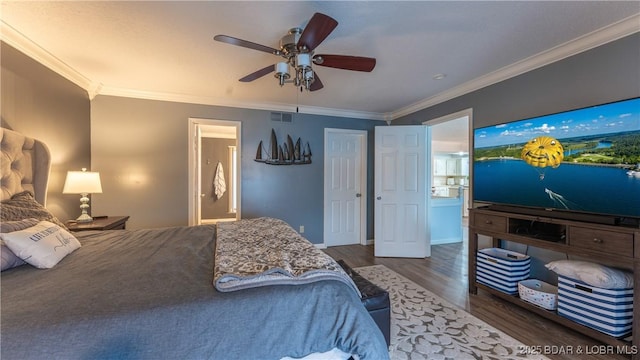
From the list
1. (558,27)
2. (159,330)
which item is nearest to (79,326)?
(159,330)

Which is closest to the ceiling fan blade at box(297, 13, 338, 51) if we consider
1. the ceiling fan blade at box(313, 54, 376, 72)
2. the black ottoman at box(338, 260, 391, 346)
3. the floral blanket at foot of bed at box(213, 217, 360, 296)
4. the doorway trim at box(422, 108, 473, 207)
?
the ceiling fan blade at box(313, 54, 376, 72)

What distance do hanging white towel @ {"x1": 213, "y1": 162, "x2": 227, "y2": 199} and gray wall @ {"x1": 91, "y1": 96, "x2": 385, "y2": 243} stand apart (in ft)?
9.27

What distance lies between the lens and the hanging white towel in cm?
651

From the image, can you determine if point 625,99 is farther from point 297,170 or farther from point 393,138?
point 297,170

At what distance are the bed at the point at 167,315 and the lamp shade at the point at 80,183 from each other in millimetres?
1441

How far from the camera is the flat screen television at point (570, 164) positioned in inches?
73.2

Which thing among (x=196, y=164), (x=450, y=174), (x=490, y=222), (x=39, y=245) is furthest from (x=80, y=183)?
(x=450, y=174)

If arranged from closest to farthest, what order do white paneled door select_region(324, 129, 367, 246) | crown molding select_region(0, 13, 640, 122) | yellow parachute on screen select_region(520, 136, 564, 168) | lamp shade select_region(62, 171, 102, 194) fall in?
crown molding select_region(0, 13, 640, 122)
yellow parachute on screen select_region(520, 136, 564, 168)
lamp shade select_region(62, 171, 102, 194)
white paneled door select_region(324, 129, 367, 246)

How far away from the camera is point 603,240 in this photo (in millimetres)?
1818

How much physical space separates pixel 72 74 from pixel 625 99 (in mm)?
5011

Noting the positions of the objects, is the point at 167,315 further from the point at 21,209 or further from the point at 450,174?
the point at 450,174

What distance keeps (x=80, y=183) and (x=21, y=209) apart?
2.94 ft

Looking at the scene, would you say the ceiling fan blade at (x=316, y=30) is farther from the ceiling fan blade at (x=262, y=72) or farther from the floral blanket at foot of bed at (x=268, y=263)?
the floral blanket at foot of bed at (x=268, y=263)

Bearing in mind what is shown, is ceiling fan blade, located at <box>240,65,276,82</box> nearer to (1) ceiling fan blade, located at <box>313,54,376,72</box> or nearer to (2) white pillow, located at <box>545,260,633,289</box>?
(1) ceiling fan blade, located at <box>313,54,376,72</box>
